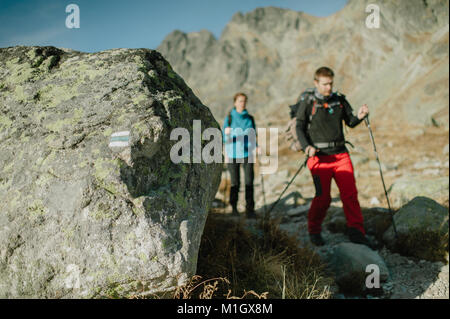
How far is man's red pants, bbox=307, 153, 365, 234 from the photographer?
507cm

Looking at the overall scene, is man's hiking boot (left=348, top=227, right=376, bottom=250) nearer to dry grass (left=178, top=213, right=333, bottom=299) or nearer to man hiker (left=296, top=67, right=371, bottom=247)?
man hiker (left=296, top=67, right=371, bottom=247)

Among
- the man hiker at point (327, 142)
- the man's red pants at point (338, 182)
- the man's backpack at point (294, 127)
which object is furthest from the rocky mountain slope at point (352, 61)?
the man's red pants at point (338, 182)

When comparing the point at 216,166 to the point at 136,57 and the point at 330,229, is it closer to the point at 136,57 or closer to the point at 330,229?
the point at 136,57

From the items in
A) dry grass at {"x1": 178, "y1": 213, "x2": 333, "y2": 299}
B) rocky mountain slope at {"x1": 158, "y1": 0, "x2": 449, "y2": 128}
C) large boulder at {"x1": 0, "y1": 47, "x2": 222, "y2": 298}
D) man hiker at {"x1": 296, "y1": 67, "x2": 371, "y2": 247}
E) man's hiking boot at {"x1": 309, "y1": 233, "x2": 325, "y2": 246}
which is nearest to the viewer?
large boulder at {"x1": 0, "y1": 47, "x2": 222, "y2": 298}

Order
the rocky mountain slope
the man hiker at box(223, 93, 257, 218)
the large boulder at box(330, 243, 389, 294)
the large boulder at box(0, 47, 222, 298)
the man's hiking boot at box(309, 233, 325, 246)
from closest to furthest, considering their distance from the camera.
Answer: the large boulder at box(0, 47, 222, 298) < the large boulder at box(330, 243, 389, 294) < the man's hiking boot at box(309, 233, 325, 246) < the man hiker at box(223, 93, 257, 218) < the rocky mountain slope

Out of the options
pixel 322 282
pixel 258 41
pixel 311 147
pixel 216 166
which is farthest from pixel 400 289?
pixel 258 41

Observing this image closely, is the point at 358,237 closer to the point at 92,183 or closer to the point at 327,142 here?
the point at 327,142

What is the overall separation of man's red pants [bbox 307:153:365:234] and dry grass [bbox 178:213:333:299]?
3.28ft

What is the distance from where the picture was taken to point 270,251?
4312mm

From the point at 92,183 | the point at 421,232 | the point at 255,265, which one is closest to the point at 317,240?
the point at 421,232

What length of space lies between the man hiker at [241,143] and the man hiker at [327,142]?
1.73 metres

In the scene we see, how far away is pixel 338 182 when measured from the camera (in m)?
5.19

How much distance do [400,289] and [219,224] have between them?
119 inches

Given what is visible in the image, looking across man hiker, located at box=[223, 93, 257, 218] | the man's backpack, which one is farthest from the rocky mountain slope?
the man's backpack
